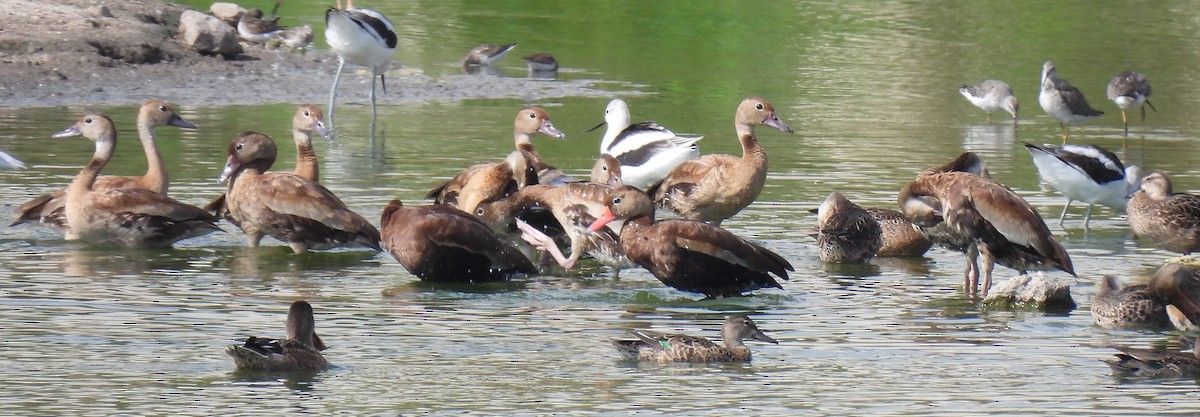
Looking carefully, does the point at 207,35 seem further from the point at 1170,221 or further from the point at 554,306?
the point at 554,306

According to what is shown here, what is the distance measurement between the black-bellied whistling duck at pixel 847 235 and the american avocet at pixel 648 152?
2.99 meters

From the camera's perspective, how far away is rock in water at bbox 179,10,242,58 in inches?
959

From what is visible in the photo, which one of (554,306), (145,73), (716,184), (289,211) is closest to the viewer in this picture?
(554,306)

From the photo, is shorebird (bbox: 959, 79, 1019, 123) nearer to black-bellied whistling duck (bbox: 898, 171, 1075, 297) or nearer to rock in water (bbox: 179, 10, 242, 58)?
rock in water (bbox: 179, 10, 242, 58)

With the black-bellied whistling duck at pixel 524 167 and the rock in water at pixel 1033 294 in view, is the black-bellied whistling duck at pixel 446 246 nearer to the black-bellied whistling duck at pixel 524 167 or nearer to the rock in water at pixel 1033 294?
the black-bellied whistling duck at pixel 524 167

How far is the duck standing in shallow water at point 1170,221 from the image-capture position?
1281cm

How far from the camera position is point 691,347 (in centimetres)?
890

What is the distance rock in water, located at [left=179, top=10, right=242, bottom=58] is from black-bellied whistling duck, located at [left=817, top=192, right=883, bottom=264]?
→ 45.1 ft

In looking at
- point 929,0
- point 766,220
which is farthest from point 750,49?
point 766,220

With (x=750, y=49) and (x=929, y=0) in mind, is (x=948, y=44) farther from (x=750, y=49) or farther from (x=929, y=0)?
(x=929, y=0)

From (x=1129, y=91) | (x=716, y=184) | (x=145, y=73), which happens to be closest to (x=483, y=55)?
(x=145, y=73)

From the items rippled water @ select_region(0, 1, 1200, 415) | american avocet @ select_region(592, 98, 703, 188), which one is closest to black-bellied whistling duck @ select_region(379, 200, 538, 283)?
rippled water @ select_region(0, 1, 1200, 415)

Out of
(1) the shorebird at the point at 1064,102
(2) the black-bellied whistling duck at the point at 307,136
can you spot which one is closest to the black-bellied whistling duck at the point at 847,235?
(2) the black-bellied whistling duck at the point at 307,136

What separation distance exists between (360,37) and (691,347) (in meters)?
12.8
